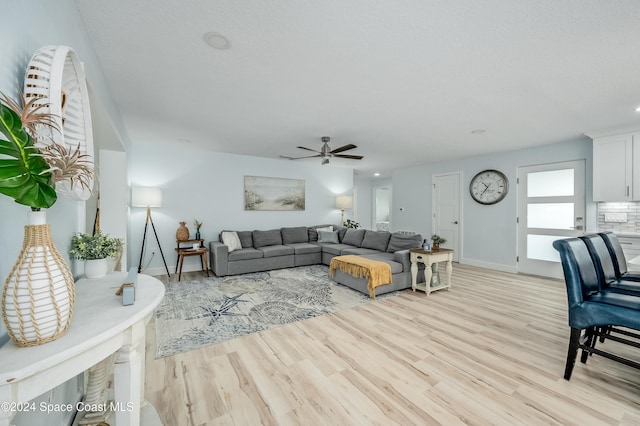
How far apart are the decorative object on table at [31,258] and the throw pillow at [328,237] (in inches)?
209

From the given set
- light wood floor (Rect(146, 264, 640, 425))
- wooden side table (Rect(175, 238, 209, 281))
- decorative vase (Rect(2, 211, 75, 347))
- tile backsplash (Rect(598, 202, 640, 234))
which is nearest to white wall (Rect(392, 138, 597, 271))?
tile backsplash (Rect(598, 202, 640, 234))

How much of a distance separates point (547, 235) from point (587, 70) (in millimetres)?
3539

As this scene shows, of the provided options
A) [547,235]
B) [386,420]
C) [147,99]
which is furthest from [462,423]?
[547,235]

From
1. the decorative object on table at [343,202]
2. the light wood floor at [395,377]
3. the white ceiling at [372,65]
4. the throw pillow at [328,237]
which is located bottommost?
the light wood floor at [395,377]

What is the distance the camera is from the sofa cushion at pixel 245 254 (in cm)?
477

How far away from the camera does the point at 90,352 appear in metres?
0.79

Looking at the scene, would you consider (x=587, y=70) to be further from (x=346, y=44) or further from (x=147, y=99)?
(x=147, y=99)

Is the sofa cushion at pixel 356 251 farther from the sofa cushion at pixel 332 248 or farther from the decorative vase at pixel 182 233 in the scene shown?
the decorative vase at pixel 182 233

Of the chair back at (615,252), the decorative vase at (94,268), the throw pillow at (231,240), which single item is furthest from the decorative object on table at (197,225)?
the chair back at (615,252)

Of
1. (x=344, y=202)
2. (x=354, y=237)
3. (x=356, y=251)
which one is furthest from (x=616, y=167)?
(x=344, y=202)

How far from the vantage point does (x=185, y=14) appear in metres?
1.66

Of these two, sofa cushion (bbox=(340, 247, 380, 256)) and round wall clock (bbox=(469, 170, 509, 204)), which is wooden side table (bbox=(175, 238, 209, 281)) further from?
round wall clock (bbox=(469, 170, 509, 204))

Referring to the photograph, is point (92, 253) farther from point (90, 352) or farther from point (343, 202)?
point (343, 202)

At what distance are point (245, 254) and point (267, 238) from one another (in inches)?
33.0
